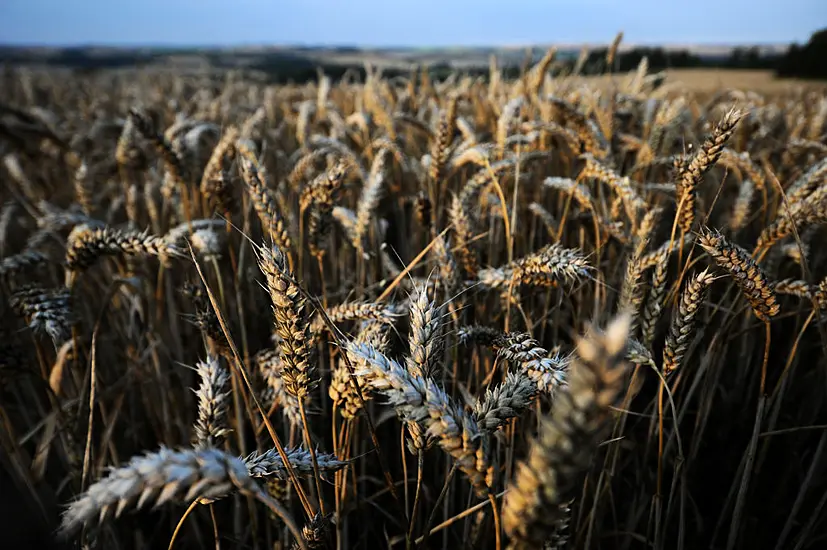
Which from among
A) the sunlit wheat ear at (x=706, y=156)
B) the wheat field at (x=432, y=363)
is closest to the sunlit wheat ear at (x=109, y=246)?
the wheat field at (x=432, y=363)

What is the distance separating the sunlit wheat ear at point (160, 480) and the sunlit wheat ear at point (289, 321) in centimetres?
25

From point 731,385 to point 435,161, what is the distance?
1610mm

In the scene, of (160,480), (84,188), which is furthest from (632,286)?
(84,188)

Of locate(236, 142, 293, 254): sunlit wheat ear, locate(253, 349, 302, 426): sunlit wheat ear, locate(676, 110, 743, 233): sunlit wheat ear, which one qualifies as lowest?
locate(253, 349, 302, 426): sunlit wheat ear

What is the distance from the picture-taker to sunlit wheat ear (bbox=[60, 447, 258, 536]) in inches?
19.7

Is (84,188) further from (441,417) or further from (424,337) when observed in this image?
(441,417)

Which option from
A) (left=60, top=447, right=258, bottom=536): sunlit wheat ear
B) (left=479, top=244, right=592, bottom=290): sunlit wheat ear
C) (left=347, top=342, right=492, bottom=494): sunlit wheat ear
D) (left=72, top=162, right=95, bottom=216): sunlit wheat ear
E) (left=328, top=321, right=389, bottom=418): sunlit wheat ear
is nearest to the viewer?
(left=60, top=447, right=258, bottom=536): sunlit wheat ear

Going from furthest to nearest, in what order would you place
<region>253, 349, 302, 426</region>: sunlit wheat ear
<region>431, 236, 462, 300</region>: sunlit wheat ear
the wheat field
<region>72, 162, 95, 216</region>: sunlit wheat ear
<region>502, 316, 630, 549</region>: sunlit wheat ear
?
<region>72, 162, 95, 216</region>: sunlit wheat ear < <region>431, 236, 462, 300</region>: sunlit wheat ear < <region>253, 349, 302, 426</region>: sunlit wheat ear < the wheat field < <region>502, 316, 630, 549</region>: sunlit wheat ear

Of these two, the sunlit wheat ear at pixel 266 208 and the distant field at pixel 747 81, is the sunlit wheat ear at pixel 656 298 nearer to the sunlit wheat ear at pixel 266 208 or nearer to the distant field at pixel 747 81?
the sunlit wheat ear at pixel 266 208

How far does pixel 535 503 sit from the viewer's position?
1.51 feet

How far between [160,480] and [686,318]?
3.08 feet

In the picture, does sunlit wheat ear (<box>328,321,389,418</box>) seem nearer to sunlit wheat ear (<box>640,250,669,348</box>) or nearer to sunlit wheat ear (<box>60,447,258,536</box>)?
sunlit wheat ear (<box>60,447,258,536</box>)

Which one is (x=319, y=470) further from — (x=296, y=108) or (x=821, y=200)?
(x=296, y=108)

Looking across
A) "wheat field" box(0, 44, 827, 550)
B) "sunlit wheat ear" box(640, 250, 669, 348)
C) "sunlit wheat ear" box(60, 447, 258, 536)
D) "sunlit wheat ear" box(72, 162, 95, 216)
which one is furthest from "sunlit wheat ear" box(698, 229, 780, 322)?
"sunlit wheat ear" box(72, 162, 95, 216)
